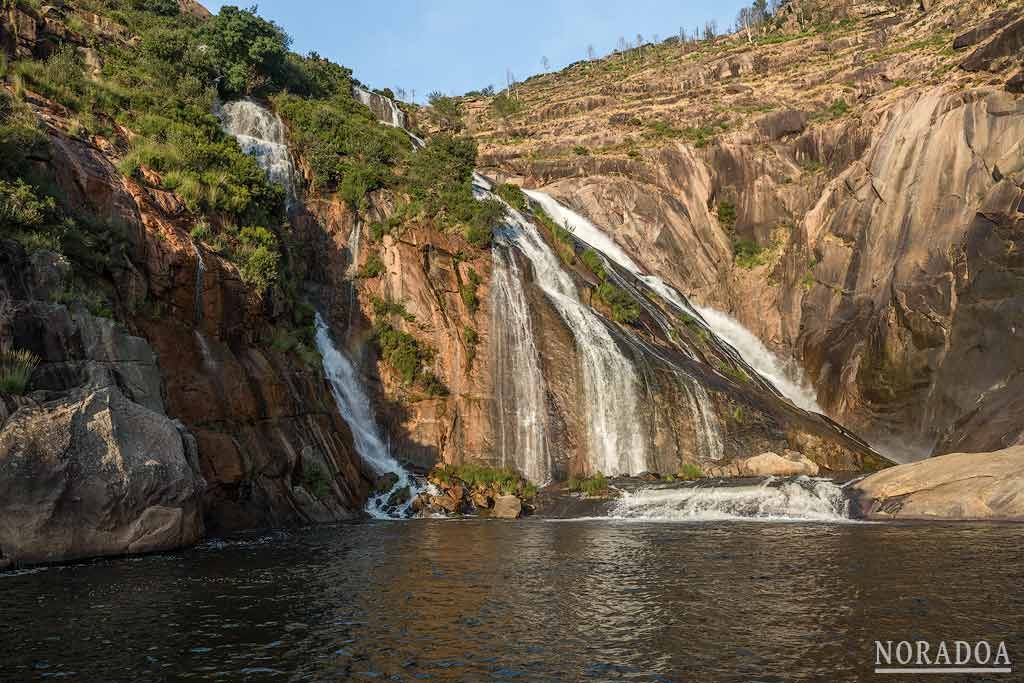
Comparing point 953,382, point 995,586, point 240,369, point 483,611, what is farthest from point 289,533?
point 953,382

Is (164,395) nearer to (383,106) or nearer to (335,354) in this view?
(335,354)

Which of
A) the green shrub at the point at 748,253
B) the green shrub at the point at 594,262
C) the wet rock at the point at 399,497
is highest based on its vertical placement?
the green shrub at the point at 748,253

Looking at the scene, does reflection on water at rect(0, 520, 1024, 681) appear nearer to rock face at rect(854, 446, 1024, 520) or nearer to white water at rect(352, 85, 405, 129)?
rock face at rect(854, 446, 1024, 520)

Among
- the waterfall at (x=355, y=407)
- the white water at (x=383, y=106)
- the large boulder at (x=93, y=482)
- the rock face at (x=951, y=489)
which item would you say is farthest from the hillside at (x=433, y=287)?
the rock face at (x=951, y=489)

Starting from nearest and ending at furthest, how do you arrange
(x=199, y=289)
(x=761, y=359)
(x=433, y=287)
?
(x=199, y=289) < (x=433, y=287) < (x=761, y=359)

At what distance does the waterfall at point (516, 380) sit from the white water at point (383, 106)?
1156 inches

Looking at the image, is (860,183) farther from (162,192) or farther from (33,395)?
(33,395)

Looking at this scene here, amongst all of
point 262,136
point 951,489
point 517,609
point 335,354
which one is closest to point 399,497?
point 335,354

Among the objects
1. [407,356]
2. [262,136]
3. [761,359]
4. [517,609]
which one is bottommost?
[517,609]

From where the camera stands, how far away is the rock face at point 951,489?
23.5 metres

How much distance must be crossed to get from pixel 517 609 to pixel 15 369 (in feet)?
40.3

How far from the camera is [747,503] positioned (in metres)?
28.1

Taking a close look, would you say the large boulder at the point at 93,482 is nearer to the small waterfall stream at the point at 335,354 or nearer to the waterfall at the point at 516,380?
the small waterfall stream at the point at 335,354

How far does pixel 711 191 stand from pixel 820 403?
23570 mm
